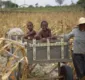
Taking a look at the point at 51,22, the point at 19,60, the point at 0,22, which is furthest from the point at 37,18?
the point at 19,60

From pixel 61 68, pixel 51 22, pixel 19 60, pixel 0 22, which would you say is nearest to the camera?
pixel 19 60

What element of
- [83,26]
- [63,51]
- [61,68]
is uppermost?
[83,26]

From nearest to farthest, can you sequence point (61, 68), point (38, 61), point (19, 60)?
1. point (19, 60)
2. point (38, 61)
3. point (61, 68)

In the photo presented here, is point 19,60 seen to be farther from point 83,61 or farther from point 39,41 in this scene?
point 83,61

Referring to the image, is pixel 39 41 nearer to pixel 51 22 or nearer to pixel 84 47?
pixel 84 47

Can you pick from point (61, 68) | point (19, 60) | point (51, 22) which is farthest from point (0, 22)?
point (19, 60)

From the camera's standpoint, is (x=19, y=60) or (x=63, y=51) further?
(x=63, y=51)

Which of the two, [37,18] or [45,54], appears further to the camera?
[37,18]

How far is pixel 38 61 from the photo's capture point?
22.6ft

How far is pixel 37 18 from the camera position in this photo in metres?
22.1

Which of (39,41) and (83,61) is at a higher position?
(39,41)

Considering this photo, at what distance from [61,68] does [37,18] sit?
1438cm

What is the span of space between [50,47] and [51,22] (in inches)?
569

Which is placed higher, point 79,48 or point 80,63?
point 79,48
